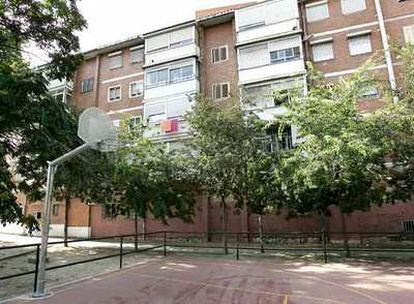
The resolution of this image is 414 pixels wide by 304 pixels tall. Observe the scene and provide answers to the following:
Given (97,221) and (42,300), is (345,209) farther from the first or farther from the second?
(97,221)

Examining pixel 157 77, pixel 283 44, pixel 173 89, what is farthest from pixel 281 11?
pixel 157 77

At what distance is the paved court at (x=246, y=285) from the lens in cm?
780

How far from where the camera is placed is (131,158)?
1817 cm

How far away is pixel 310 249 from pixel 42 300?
38.3ft

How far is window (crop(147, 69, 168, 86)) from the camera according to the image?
27.0 metres

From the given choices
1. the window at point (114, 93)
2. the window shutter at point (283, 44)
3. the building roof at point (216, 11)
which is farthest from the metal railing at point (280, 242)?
the building roof at point (216, 11)

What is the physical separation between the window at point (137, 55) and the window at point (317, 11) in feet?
41.5

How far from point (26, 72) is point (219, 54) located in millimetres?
18164

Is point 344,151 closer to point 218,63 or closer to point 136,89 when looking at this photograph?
point 218,63

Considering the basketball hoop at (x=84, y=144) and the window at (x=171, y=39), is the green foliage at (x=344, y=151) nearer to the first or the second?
the basketball hoop at (x=84, y=144)

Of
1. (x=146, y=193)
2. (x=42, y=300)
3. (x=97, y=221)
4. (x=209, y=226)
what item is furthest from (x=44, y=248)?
(x=97, y=221)

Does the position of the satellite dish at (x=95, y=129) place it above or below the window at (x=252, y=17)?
below

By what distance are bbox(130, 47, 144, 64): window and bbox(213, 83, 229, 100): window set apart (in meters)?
6.91

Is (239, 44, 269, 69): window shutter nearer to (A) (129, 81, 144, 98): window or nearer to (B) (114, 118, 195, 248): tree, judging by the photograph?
(A) (129, 81, 144, 98): window
